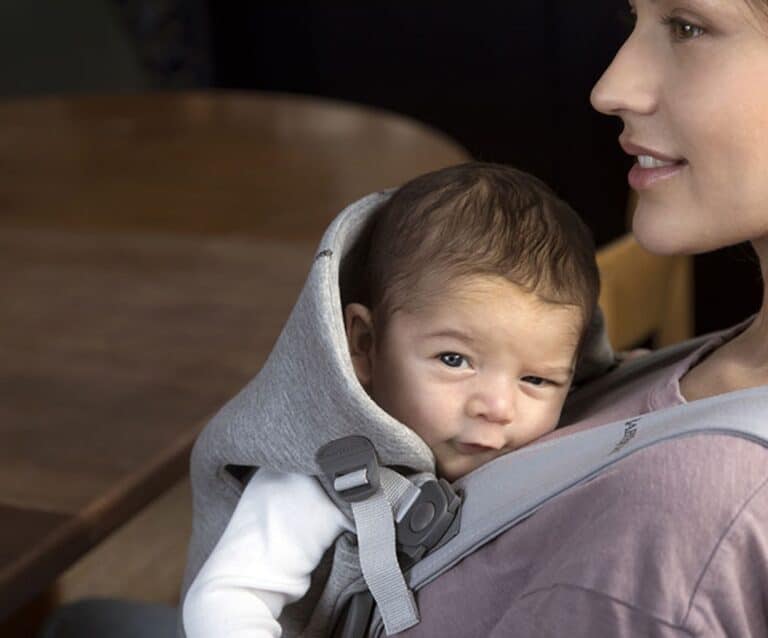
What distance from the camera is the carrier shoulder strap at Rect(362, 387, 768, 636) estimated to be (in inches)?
32.6

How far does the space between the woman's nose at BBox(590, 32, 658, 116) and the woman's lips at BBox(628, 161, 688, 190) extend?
0.04 m

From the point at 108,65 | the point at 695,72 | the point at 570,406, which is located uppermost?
the point at 695,72

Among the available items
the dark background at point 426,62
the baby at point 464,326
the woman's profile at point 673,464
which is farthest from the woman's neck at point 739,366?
the dark background at point 426,62

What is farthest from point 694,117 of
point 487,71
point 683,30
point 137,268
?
point 487,71

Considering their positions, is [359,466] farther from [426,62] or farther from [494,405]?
[426,62]

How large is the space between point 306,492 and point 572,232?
0.98 ft

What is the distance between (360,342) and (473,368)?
0.11m

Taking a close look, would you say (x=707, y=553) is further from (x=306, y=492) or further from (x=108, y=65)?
(x=108, y=65)

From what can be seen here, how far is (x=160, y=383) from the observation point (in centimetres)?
148

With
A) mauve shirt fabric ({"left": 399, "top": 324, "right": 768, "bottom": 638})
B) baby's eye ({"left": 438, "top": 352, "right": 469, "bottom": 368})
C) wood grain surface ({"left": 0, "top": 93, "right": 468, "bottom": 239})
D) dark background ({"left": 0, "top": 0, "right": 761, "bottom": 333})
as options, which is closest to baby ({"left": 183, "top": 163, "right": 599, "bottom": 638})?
baby's eye ({"left": 438, "top": 352, "right": 469, "bottom": 368})

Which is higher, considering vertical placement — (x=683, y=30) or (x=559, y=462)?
(x=683, y=30)

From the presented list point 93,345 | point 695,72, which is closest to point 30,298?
point 93,345

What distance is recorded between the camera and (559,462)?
0.92 metres

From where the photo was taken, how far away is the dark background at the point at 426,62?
368 cm
